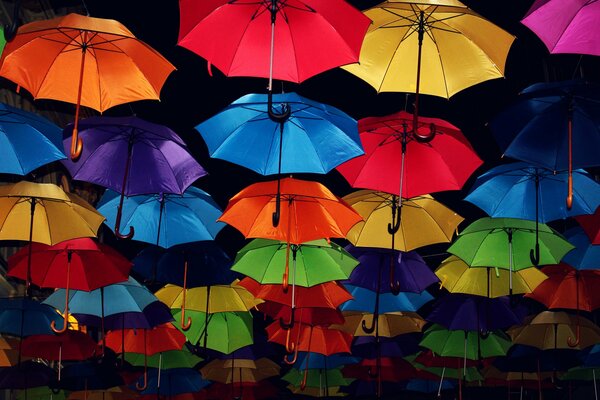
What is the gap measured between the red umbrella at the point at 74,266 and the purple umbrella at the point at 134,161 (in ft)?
2.92

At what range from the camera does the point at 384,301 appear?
1016 cm

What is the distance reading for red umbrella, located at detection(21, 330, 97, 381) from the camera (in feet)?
33.1

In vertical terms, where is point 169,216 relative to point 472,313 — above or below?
above

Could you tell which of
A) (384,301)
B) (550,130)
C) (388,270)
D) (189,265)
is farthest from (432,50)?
(384,301)

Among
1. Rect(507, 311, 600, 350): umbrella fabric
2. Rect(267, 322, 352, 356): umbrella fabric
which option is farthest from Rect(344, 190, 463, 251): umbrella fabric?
Rect(267, 322, 352, 356): umbrella fabric

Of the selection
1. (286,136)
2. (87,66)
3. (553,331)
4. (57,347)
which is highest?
(87,66)

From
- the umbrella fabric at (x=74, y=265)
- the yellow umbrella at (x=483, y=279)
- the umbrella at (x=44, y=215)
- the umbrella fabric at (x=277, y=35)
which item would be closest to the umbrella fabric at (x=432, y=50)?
the umbrella fabric at (x=277, y=35)

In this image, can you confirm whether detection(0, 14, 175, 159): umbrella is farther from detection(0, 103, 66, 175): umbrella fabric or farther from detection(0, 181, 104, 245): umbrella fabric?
detection(0, 181, 104, 245): umbrella fabric

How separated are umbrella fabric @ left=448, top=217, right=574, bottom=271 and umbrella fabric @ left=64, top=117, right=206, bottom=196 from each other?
271 cm

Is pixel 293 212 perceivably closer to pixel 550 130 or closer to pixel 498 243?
pixel 498 243

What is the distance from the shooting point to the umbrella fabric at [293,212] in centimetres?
759

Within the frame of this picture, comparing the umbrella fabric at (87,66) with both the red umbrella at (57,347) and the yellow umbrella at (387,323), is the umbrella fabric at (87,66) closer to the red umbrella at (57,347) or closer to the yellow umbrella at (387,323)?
the red umbrella at (57,347)

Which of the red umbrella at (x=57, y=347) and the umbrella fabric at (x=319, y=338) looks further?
the umbrella fabric at (x=319, y=338)

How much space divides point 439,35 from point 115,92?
2.06 meters
